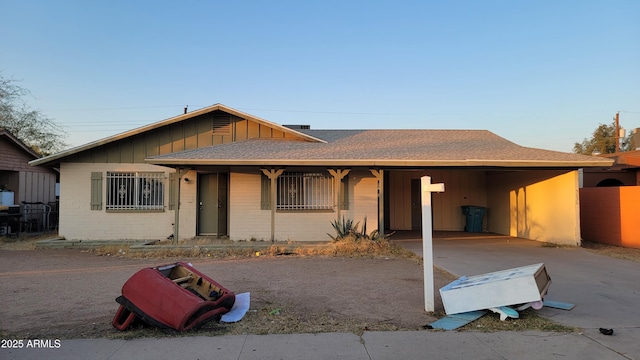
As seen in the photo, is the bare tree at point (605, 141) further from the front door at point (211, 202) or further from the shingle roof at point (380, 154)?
the front door at point (211, 202)

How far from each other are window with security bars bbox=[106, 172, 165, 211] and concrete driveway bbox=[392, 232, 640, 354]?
8.28 m

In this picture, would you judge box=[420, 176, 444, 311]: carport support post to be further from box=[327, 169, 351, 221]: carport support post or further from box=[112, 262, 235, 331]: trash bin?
box=[327, 169, 351, 221]: carport support post

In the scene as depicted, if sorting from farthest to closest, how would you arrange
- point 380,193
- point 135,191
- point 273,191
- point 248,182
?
point 135,191 < point 248,182 < point 380,193 < point 273,191

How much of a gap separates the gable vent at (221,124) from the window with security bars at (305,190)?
9.26 feet

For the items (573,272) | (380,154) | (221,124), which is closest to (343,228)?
(380,154)

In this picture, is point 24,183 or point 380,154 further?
point 24,183

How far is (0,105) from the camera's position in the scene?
944 inches

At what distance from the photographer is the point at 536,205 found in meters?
13.3

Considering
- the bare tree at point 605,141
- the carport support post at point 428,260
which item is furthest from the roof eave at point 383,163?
the bare tree at point 605,141

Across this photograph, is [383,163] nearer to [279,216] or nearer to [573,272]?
[279,216]

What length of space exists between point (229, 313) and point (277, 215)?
7.40 meters

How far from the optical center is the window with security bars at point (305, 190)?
12.7 meters

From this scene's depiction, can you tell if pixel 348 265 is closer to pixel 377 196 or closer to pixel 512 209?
pixel 377 196

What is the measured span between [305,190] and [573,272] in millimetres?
7611
